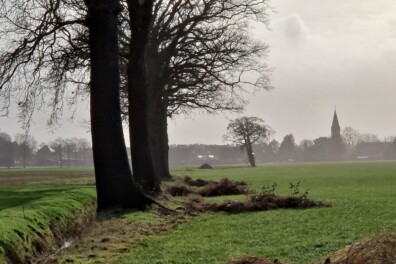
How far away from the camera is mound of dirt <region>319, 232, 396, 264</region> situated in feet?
15.1

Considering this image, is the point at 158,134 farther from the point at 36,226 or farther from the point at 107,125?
the point at 36,226

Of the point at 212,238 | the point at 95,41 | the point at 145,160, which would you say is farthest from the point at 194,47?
the point at 212,238

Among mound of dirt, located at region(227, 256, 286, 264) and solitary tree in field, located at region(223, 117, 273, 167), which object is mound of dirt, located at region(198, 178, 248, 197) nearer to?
mound of dirt, located at region(227, 256, 286, 264)

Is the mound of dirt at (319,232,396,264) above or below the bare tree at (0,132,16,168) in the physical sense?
below

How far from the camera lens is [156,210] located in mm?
14750

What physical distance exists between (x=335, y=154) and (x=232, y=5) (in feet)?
590

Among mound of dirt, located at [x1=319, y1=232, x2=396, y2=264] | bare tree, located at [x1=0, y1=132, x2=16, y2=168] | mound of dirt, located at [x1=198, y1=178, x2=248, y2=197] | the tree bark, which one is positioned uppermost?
bare tree, located at [x1=0, y1=132, x2=16, y2=168]

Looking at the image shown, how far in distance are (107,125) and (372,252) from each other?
10.5 m

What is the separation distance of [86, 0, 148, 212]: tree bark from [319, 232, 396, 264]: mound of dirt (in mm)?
9789

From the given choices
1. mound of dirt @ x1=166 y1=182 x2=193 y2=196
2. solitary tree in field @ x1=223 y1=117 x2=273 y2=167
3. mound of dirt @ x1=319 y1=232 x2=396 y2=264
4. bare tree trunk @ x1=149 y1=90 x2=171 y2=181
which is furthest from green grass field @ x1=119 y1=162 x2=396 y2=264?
solitary tree in field @ x1=223 y1=117 x2=273 y2=167

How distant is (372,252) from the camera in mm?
4707

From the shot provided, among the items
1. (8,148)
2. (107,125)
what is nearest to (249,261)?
(107,125)

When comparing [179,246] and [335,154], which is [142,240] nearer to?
[179,246]

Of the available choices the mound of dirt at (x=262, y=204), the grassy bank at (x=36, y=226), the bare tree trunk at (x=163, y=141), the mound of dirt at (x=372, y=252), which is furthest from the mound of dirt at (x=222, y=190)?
the mound of dirt at (x=372, y=252)
